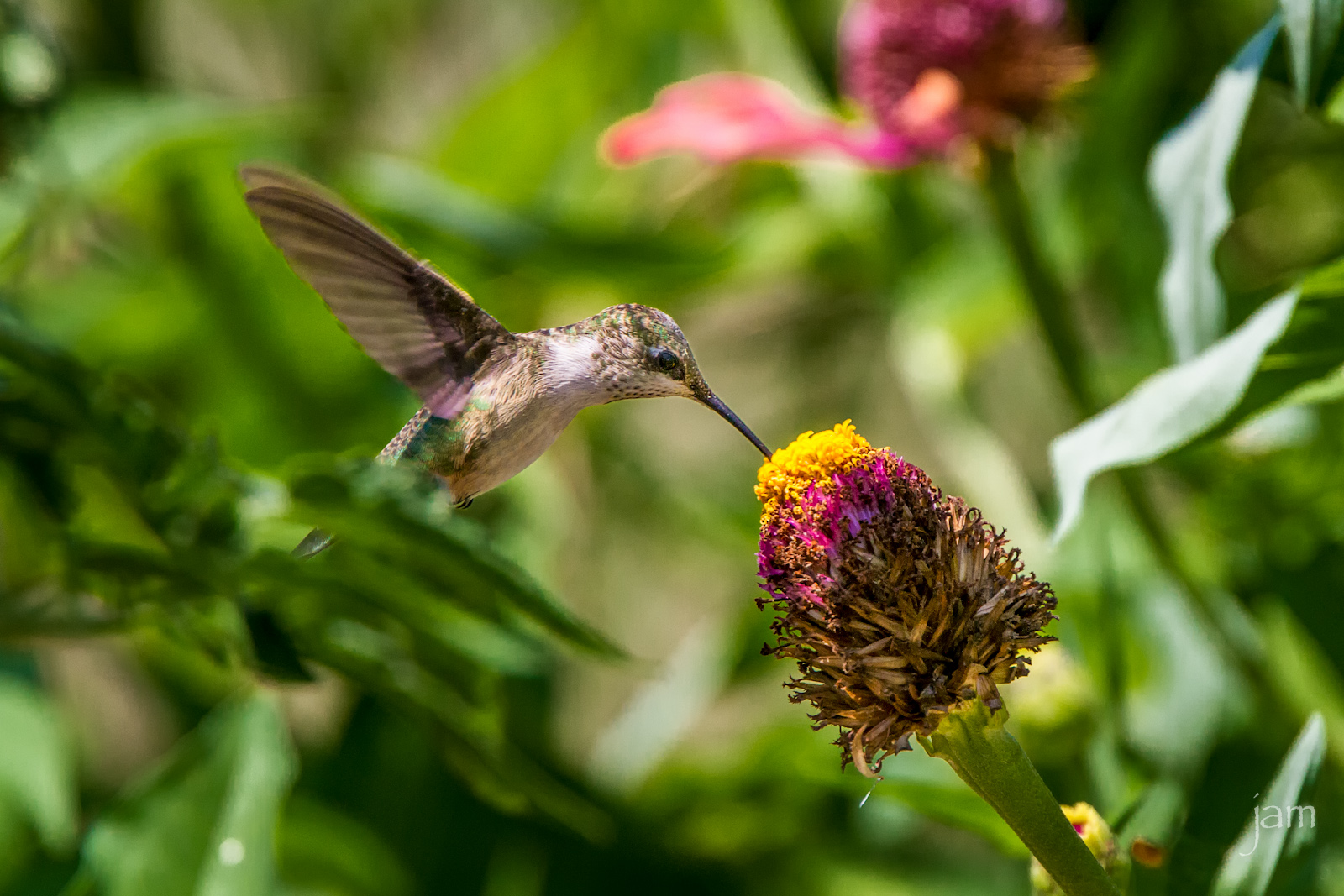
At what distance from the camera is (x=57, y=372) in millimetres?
423

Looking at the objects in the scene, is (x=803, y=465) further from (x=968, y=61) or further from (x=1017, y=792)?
(x=968, y=61)

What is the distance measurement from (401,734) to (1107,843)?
53 cm

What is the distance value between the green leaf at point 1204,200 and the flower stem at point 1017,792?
0.14 metres

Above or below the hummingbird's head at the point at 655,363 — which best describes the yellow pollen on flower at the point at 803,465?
below

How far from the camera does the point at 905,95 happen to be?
0.69 metres

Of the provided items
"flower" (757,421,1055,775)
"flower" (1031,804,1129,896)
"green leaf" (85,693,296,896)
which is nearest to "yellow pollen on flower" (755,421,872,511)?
"flower" (757,421,1055,775)

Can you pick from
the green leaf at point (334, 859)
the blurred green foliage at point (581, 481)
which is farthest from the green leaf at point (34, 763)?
the green leaf at point (334, 859)

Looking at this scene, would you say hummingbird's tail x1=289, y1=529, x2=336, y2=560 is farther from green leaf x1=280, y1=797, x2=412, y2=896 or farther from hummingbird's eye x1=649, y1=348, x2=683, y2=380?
green leaf x1=280, y1=797, x2=412, y2=896

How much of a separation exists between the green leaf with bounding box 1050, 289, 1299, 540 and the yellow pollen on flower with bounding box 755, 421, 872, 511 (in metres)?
0.05

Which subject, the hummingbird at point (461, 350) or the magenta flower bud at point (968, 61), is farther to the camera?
the magenta flower bud at point (968, 61)

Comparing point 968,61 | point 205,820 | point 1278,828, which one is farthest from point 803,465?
point 968,61

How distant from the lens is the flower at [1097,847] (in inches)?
12.9

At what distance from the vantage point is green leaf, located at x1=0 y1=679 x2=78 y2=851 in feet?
1.96

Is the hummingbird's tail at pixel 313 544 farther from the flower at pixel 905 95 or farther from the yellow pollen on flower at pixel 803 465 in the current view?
the flower at pixel 905 95
